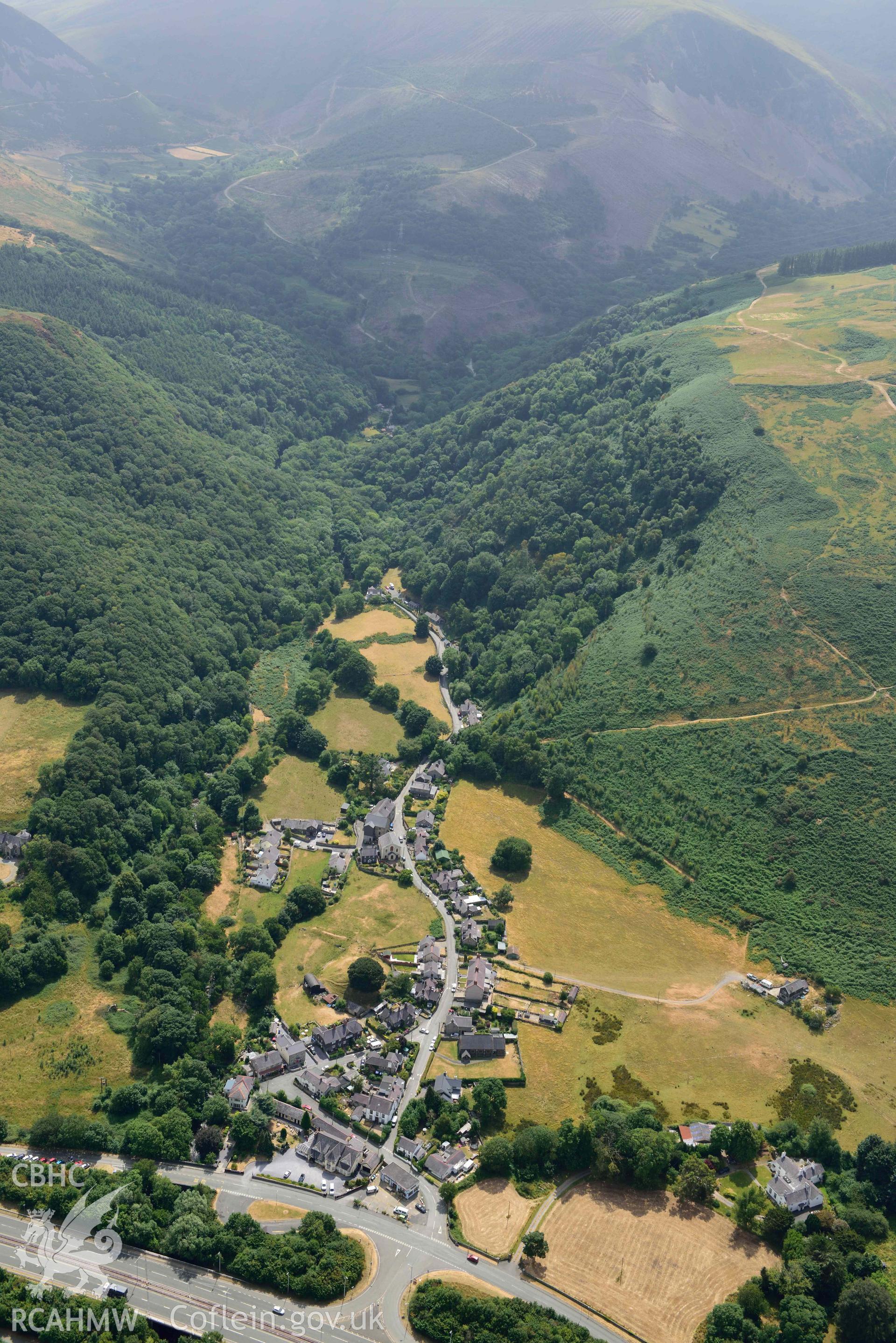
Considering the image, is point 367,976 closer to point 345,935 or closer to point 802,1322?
point 345,935

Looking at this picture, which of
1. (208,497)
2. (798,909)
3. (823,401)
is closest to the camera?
(798,909)

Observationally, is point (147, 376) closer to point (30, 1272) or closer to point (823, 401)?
point (823, 401)

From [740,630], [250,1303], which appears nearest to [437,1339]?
[250,1303]

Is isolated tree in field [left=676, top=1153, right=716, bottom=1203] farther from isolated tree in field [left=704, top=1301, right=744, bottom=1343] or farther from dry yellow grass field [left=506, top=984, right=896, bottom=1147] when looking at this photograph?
isolated tree in field [left=704, top=1301, right=744, bottom=1343]

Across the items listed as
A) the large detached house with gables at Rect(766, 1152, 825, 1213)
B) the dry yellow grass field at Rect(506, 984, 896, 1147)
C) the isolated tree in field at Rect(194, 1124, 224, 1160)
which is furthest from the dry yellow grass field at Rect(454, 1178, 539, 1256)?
the isolated tree in field at Rect(194, 1124, 224, 1160)

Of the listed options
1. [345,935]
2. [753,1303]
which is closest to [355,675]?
[345,935]

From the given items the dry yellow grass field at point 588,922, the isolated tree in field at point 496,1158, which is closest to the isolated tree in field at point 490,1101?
the isolated tree in field at point 496,1158
